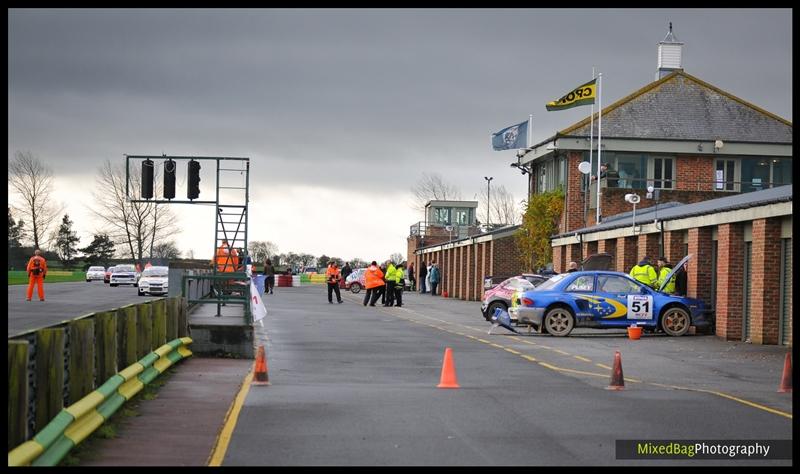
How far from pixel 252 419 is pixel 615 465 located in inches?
158

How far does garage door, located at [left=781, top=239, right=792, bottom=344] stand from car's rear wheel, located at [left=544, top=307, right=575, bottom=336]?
15.0 ft

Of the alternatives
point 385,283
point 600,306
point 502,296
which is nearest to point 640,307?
point 600,306

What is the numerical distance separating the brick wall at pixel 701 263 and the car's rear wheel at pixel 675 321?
8.42ft

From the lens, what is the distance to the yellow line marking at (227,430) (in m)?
9.42

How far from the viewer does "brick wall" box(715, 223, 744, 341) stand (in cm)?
2741

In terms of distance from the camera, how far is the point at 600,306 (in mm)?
27469

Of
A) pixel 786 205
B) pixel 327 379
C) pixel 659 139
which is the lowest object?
pixel 327 379

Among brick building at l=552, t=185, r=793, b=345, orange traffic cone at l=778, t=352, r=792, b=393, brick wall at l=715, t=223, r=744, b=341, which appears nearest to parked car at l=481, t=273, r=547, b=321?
brick building at l=552, t=185, r=793, b=345

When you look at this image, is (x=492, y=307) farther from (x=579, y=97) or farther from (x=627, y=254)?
(x=579, y=97)

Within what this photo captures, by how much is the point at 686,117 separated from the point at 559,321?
101 ft

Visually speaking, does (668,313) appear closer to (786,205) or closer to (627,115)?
(786,205)

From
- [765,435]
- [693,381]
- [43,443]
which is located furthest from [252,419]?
[693,381]

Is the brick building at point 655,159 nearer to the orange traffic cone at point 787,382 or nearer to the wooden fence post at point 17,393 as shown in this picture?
the orange traffic cone at point 787,382

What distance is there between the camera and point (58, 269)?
425ft
